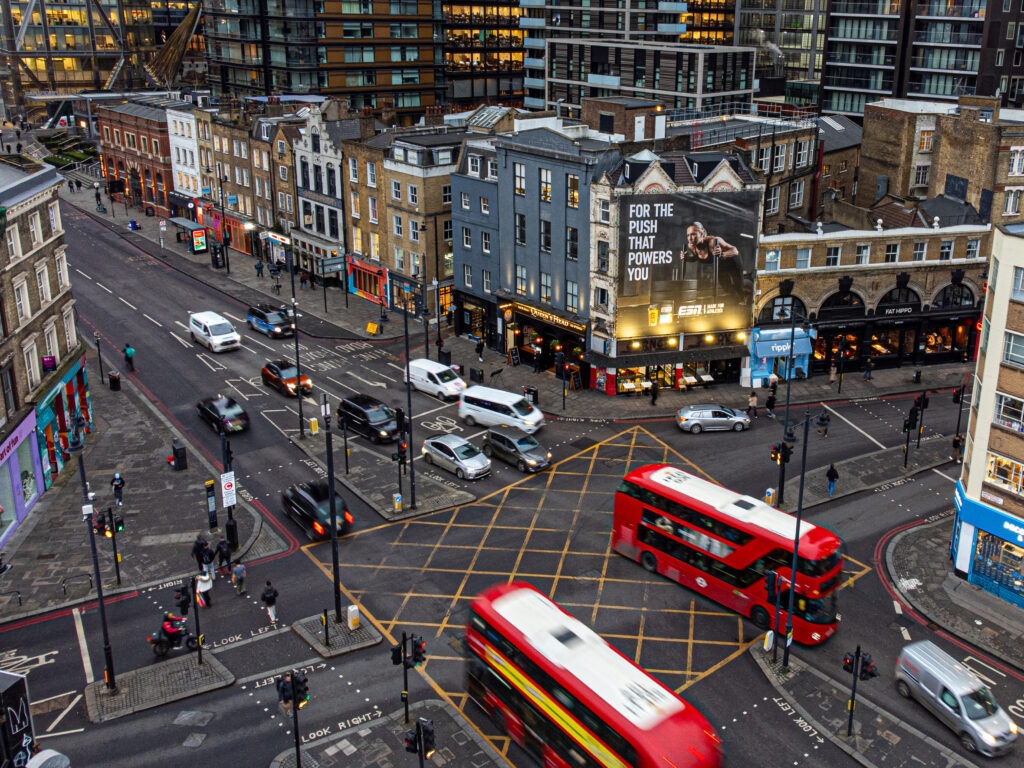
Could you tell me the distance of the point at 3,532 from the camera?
41781 mm

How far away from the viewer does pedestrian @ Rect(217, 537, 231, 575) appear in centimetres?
3906

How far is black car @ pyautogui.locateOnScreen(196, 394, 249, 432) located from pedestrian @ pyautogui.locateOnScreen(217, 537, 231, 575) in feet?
44.9

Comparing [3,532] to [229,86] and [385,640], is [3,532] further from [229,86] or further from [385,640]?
[229,86]

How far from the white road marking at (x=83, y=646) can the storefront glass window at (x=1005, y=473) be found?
34.5 m

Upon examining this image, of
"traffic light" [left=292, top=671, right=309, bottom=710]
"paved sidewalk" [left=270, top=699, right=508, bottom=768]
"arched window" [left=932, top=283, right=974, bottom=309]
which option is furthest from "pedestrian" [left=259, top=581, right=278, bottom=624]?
"arched window" [left=932, top=283, right=974, bottom=309]

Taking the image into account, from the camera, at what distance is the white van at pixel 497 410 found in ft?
173

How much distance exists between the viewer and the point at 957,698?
97.9 feet

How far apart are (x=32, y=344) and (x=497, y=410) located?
2385 cm

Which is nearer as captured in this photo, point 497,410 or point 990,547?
point 990,547

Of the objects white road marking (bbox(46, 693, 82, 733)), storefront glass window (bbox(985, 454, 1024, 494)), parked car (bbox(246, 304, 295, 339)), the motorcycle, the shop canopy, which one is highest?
storefront glass window (bbox(985, 454, 1024, 494))

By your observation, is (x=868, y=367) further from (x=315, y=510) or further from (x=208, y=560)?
(x=208, y=560)

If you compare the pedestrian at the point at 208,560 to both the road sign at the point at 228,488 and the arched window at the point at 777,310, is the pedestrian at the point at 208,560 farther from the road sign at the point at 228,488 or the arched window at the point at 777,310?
the arched window at the point at 777,310

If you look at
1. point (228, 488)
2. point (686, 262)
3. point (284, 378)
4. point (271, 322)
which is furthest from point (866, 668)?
point (271, 322)

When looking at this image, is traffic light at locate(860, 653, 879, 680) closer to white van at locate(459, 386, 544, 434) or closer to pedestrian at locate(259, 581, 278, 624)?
pedestrian at locate(259, 581, 278, 624)
